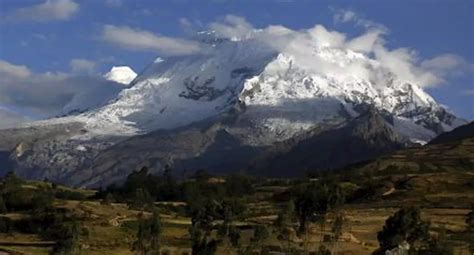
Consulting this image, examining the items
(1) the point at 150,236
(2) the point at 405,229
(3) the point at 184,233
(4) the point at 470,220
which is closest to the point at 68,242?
(1) the point at 150,236

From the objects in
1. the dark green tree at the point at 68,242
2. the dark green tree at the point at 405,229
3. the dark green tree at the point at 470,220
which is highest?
the dark green tree at the point at 470,220

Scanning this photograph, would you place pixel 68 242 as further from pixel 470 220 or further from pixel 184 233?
pixel 470 220

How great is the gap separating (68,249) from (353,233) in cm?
5461

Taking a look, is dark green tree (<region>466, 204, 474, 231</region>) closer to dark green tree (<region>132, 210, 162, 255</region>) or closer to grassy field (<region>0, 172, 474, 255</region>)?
grassy field (<region>0, 172, 474, 255</region>)

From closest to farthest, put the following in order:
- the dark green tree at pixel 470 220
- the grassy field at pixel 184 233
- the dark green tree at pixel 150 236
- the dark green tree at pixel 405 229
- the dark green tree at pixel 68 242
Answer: the dark green tree at pixel 405 229
the dark green tree at pixel 68 242
the dark green tree at pixel 150 236
the grassy field at pixel 184 233
the dark green tree at pixel 470 220

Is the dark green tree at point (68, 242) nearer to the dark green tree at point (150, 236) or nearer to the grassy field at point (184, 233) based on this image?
the dark green tree at point (150, 236)

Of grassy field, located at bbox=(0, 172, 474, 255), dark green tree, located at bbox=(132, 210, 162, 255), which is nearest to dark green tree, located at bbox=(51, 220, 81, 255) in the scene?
dark green tree, located at bbox=(132, 210, 162, 255)

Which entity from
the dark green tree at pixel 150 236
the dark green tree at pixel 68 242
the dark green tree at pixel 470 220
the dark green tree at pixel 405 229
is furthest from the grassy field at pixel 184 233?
the dark green tree at pixel 68 242

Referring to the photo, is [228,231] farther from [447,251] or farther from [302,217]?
[447,251]

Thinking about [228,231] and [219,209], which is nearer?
[228,231]

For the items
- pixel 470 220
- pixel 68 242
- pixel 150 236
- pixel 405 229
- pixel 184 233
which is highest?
pixel 470 220

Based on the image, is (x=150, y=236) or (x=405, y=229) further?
(x=150, y=236)

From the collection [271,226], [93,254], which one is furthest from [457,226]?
[93,254]

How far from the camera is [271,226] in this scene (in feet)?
513
